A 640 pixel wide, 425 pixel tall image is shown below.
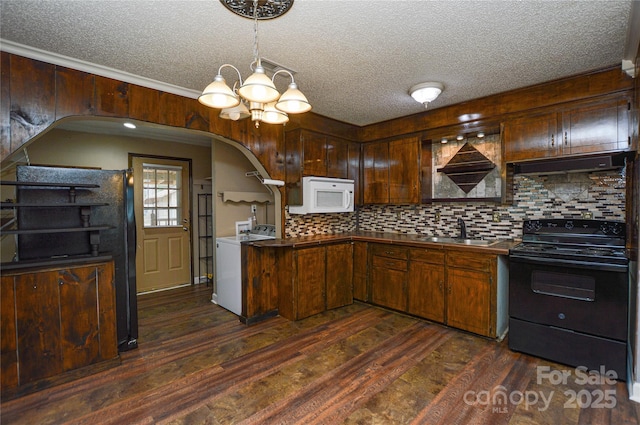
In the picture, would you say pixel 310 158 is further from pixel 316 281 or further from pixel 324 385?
pixel 324 385

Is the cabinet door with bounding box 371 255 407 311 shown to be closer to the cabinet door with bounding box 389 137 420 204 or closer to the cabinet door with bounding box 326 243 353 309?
the cabinet door with bounding box 326 243 353 309

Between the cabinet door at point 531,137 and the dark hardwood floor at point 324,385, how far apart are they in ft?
6.10

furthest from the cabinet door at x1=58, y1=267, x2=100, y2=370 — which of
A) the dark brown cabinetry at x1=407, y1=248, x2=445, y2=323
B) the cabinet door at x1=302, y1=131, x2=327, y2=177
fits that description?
the dark brown cabinetry at x1=407, y1=248, x2=445, y2=323

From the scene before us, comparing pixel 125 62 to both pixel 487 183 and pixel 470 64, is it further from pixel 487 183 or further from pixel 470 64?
pixel 487 183

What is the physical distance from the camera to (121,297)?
2723mm

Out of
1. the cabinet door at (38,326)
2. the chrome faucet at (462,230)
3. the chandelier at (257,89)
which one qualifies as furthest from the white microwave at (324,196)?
the cabinet door at (38,326)

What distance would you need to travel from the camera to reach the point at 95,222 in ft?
8.66

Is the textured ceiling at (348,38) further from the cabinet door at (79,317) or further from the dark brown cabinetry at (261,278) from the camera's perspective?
the dark brown cabinetry at (261,278)

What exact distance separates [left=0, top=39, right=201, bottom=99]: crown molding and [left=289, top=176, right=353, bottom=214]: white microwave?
5.09ft

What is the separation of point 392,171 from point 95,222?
333cm

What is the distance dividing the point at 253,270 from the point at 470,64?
2.88 metres

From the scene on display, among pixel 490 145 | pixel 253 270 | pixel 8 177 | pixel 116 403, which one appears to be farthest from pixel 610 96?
pixel 8 177

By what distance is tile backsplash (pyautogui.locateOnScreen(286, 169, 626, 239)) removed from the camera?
2.78 metres

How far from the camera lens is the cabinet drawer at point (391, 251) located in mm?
3465
